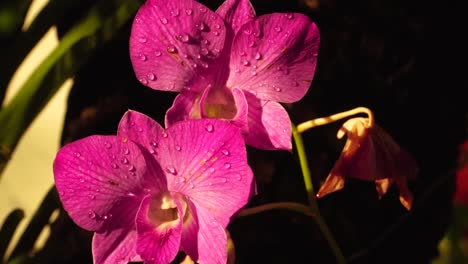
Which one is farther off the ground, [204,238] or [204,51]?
[204,51]

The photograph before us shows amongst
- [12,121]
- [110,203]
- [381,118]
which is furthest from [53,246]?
[381,118]

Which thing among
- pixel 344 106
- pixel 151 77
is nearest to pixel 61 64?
pixel 151 77

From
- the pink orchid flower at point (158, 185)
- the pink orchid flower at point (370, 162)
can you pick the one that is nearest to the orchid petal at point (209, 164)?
the pink orchid flower at point (158, 185)

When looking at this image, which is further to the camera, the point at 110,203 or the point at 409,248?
the point at 409,248

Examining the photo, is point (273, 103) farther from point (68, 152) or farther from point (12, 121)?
point (12, 121)

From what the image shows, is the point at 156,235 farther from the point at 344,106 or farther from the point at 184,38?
the point at 344,106

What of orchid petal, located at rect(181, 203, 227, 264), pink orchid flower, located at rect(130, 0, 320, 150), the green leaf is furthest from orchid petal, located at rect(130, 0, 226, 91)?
the green leaf
